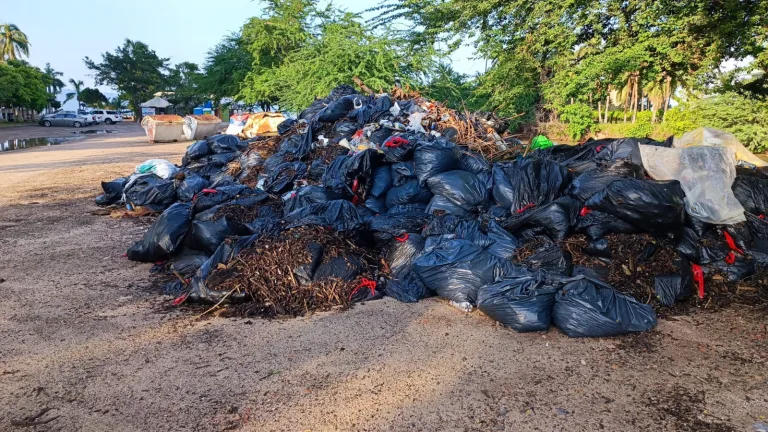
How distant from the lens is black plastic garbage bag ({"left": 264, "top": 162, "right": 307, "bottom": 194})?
560cm

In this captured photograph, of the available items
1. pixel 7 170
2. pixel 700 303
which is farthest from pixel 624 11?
pixel 7 170

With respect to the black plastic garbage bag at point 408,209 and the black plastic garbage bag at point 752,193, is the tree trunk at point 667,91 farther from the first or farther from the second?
the black plastic garbage bag at point 408,209

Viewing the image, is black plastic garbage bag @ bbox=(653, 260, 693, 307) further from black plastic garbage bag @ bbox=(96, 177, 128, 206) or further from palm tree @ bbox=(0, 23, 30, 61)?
palm tree @ bbox=(0, 23, 30, 61)

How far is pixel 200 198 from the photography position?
189 inches

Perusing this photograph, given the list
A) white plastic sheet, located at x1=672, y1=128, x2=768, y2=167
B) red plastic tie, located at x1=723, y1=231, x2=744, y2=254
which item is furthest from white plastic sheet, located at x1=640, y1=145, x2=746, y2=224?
white plastic sheet, located at x1=672, y1=128, x2=768, y2=167

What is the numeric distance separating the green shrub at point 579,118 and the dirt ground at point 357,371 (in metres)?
12.7

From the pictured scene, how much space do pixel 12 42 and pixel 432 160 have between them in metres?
58.4

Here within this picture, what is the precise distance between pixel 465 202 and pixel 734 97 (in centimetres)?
922

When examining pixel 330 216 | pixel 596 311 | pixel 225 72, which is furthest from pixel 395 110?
pixel 225 72

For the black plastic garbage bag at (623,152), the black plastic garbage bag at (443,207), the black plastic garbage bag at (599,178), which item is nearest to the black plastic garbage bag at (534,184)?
the black plastic garbage bag at (599,178)

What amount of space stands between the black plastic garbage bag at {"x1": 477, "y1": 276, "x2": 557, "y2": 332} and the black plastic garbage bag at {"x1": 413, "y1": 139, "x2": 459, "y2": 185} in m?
1.64

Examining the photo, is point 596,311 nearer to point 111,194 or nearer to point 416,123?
point 416,123

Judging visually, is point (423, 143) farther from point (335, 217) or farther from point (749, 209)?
point (749, 209)

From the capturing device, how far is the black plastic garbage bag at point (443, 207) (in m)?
4.25
